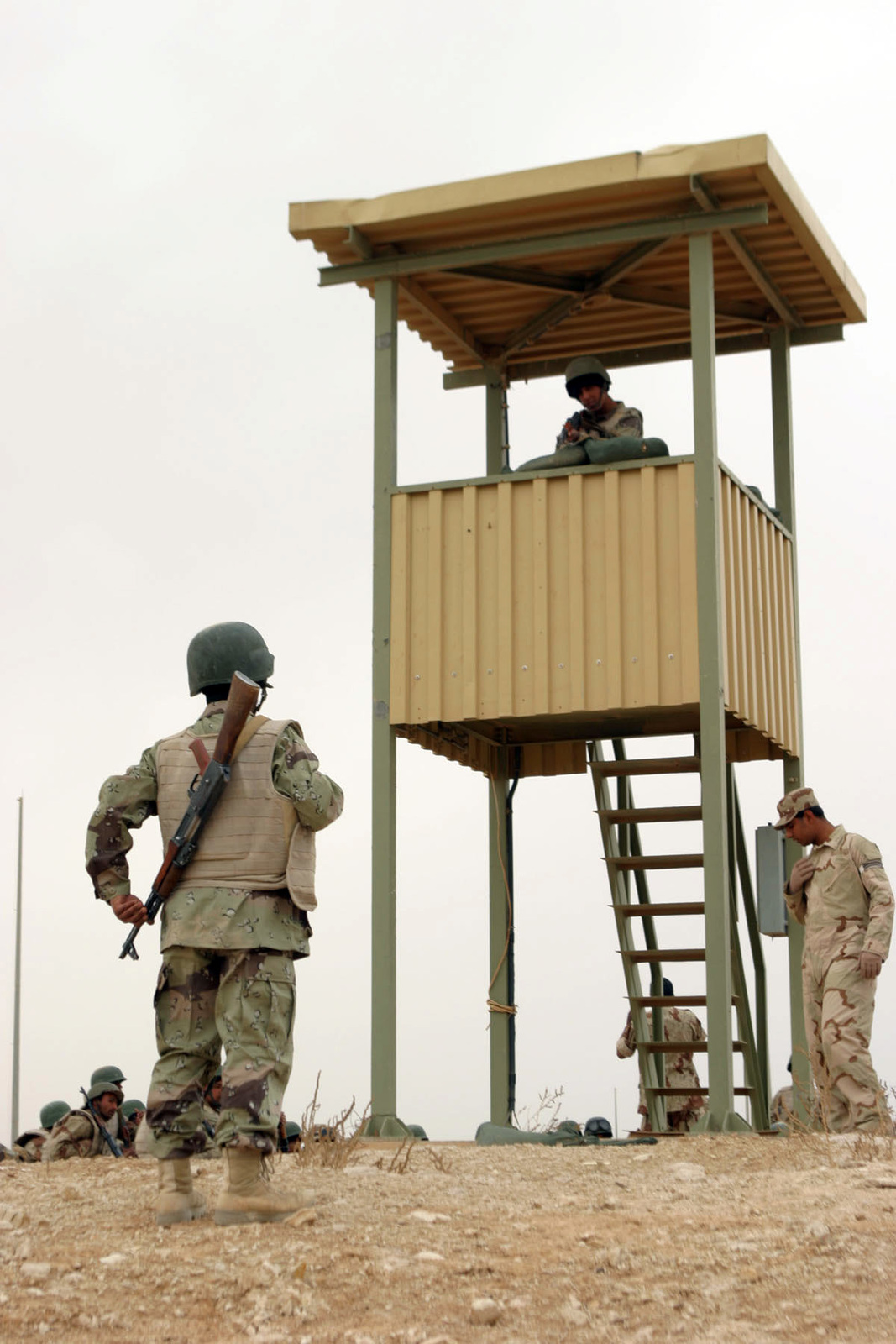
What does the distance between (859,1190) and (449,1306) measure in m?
2.25

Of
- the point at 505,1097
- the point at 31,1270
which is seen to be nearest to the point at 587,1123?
the point at 505,1097

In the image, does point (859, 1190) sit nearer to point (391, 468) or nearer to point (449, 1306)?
point (449, 1306)

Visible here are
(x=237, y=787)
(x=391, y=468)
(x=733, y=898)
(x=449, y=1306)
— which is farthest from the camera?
(x=733, y=898)

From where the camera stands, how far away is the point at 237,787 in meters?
6.96

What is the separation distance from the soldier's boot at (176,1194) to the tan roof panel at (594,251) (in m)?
6.64

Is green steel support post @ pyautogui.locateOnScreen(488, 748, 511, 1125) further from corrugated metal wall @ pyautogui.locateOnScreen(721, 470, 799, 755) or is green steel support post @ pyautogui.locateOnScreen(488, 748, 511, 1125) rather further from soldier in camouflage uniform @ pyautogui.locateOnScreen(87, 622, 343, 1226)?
soldier in camouflage uniform @ pyautogui.locateOnScreen(87, 622, 343, 1226)

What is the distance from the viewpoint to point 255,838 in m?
6.90

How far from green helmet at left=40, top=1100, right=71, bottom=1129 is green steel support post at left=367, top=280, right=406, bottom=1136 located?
838cm

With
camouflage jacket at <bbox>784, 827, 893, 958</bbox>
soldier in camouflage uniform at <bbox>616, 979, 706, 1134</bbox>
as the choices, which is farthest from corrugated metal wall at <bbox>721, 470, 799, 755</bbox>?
soldier in camouflage uniform at <bbox>616, 979, 706, 1134</bbox>

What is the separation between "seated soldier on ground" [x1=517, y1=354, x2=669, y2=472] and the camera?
11391 mm

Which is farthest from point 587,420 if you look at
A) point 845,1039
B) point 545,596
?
point 845,1039

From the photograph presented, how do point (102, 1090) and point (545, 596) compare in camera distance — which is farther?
point (102, 1090)

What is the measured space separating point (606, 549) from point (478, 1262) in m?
6.14

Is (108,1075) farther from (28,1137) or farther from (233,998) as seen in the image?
(233,998)
